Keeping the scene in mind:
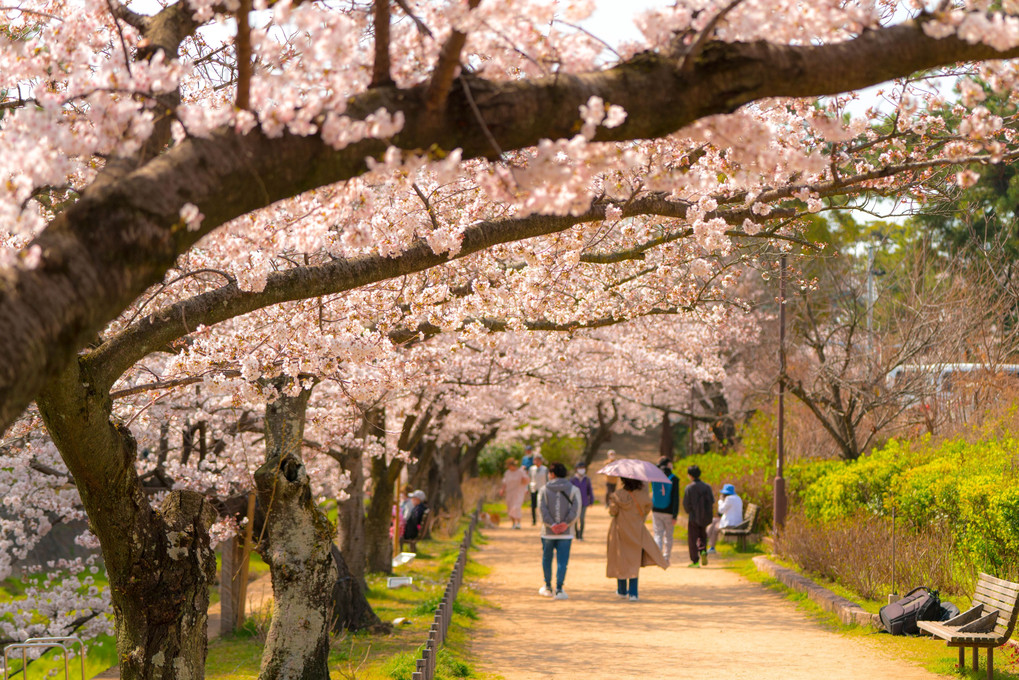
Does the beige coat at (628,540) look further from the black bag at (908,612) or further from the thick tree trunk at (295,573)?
the thick tree trunk at (295,573)

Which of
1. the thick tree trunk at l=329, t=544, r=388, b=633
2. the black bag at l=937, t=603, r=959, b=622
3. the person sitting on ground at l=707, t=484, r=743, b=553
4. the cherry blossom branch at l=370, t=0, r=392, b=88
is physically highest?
the cherry blossom branch at l=370, t=0, r=392, b=88

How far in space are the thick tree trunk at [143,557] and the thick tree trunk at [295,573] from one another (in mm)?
776

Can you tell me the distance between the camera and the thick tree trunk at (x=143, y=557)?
18.3 ft

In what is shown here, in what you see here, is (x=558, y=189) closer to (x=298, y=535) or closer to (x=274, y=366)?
(x=274, y=366)

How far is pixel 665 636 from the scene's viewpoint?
33.8ft

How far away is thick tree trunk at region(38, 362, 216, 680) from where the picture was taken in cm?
559

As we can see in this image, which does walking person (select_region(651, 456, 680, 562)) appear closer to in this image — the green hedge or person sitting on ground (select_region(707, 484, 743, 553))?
the green hedge

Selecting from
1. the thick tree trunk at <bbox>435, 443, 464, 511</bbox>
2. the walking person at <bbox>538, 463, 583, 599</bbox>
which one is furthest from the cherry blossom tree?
the thick tree trunk at <bbox>435, 443, 464, 511</bbox>

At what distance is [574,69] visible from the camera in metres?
3.52

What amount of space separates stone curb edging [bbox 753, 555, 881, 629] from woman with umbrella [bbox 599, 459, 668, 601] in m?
1.85

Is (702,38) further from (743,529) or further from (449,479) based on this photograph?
(449,479)

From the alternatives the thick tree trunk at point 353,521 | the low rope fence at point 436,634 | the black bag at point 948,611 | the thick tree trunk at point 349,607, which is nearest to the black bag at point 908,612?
the black bag at point 948,611

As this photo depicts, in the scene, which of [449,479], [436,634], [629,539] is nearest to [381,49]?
[436,634]

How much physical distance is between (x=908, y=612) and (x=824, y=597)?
2211mm
